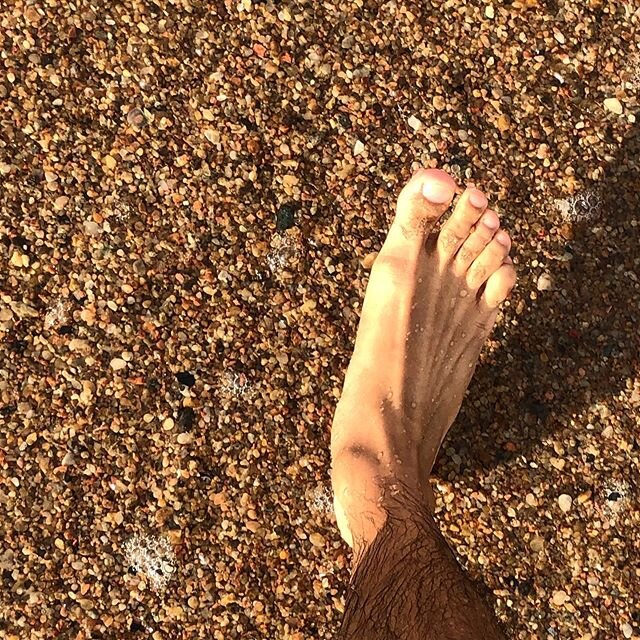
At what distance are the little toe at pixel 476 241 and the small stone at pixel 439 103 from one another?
43 cm

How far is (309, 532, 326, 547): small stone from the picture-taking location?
92.5 inches

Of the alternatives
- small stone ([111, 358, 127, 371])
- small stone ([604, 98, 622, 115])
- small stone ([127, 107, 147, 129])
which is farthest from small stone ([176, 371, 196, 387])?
small stone ([604, 98, 622, 115])

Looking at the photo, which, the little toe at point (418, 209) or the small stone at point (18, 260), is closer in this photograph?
the little toe at point (418, 209)

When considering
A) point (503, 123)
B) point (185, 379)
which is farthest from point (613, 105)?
point (185, 379)

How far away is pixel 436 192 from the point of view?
2.23 m

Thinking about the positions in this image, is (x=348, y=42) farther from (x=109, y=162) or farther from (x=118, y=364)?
(x=118, y=364)

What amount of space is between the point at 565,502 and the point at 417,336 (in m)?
0.70

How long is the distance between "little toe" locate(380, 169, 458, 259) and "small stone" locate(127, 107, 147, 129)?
873mm

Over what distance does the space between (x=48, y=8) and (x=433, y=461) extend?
1899 millimetres

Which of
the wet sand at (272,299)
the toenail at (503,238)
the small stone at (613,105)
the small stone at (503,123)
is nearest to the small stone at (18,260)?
the wet sand at (272,299)

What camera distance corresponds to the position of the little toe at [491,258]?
7.98ft

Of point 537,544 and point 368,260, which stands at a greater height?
point 368,260

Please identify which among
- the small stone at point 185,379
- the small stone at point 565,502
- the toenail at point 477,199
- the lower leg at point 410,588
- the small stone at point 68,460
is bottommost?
the lower leg at point 410,588

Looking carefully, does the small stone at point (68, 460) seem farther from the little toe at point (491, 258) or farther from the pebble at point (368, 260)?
the little toe at point (491, 258)
